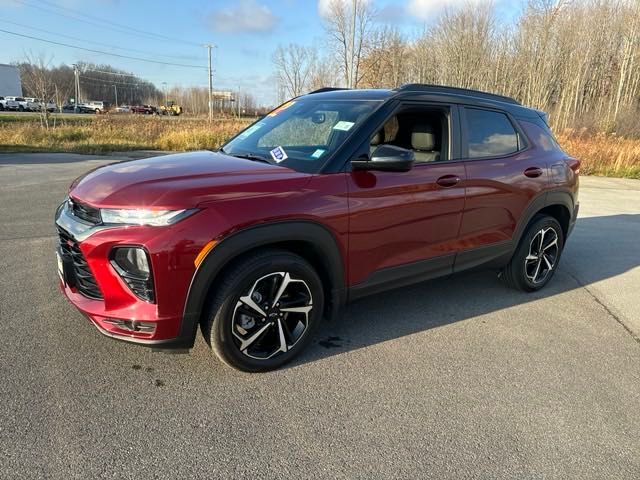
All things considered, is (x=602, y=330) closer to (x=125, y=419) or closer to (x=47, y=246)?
(x=125, y=419)

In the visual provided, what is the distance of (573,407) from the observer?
113 inches

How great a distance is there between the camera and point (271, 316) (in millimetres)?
2971

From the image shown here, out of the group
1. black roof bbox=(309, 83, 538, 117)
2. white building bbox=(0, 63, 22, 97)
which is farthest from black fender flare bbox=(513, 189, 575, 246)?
white building bbox=(0, 63, 22, 97)

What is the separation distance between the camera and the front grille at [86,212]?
2.65 metres

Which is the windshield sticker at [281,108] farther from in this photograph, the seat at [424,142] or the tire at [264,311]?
the tire at [264,311]

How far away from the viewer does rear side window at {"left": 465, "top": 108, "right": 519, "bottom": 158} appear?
3.91 meters

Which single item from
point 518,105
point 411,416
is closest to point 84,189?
point 411,416

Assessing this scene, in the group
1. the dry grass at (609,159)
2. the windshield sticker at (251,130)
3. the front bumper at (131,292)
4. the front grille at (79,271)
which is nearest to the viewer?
the front bumper at (131,292)

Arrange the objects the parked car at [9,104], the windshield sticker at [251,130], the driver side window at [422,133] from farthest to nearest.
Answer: the parked car at [9,104]
the windshield sticker at [251,130]
the driver side window at [422,133]

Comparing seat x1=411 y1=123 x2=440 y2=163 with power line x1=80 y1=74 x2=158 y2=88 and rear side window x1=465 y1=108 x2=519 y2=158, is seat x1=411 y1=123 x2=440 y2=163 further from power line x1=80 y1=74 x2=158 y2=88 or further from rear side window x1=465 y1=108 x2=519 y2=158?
power line x1=80 y1=74 x2=158 y2=88

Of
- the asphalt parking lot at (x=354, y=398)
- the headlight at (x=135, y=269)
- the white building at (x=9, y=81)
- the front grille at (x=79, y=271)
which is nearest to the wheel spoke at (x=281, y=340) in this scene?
the asphalt parking lot at (x=354, y=398)

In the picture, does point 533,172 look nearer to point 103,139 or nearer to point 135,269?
point 135,269

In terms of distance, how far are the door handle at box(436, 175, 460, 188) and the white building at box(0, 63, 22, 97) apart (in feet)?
265

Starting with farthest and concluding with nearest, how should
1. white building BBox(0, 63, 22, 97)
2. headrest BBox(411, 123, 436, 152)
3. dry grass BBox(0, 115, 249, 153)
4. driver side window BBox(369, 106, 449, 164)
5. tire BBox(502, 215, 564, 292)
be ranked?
1. white building BBox(0, 63, 22, 97)
2. dry grass BBox(0, 115, 249, 153)
3. tire BBox(502, 215, 564, 292)
4. headrest BBox(411, 123, 436, 152)
5. driver side window BBox(369, 106, 449, 164)
